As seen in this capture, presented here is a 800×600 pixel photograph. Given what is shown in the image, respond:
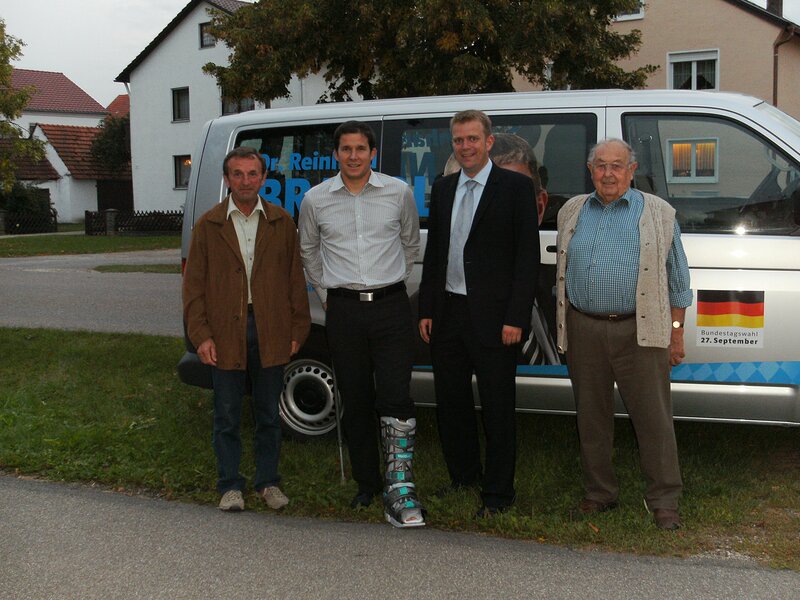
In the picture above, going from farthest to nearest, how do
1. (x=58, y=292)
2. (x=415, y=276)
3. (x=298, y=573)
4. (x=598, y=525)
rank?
1. (x=58, y=292)
2. (x=415, y=276)
3. (x=598, y=525)
4. (x=298, y=573)

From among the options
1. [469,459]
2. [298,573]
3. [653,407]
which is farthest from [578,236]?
[298,573]

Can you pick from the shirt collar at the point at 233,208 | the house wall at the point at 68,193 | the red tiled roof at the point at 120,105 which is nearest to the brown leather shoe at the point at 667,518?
the shirt collar at the point at 233,208

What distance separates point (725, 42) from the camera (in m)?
27.0

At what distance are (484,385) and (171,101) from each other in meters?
37.6

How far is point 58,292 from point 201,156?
10.3 m

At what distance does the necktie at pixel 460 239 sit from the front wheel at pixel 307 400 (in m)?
1.58

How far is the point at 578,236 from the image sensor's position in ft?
15.2

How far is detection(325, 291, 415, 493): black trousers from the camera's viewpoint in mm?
4836

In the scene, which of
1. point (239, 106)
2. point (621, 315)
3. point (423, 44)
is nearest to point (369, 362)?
point (621, 315)

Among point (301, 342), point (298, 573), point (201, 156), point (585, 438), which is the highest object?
point (201, 156)

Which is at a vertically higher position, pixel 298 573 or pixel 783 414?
pixel 783 414

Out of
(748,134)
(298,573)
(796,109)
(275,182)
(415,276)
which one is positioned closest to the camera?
(298,573)

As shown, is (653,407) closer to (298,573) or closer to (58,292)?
(298,573)

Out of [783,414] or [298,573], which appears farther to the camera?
[783,414]
